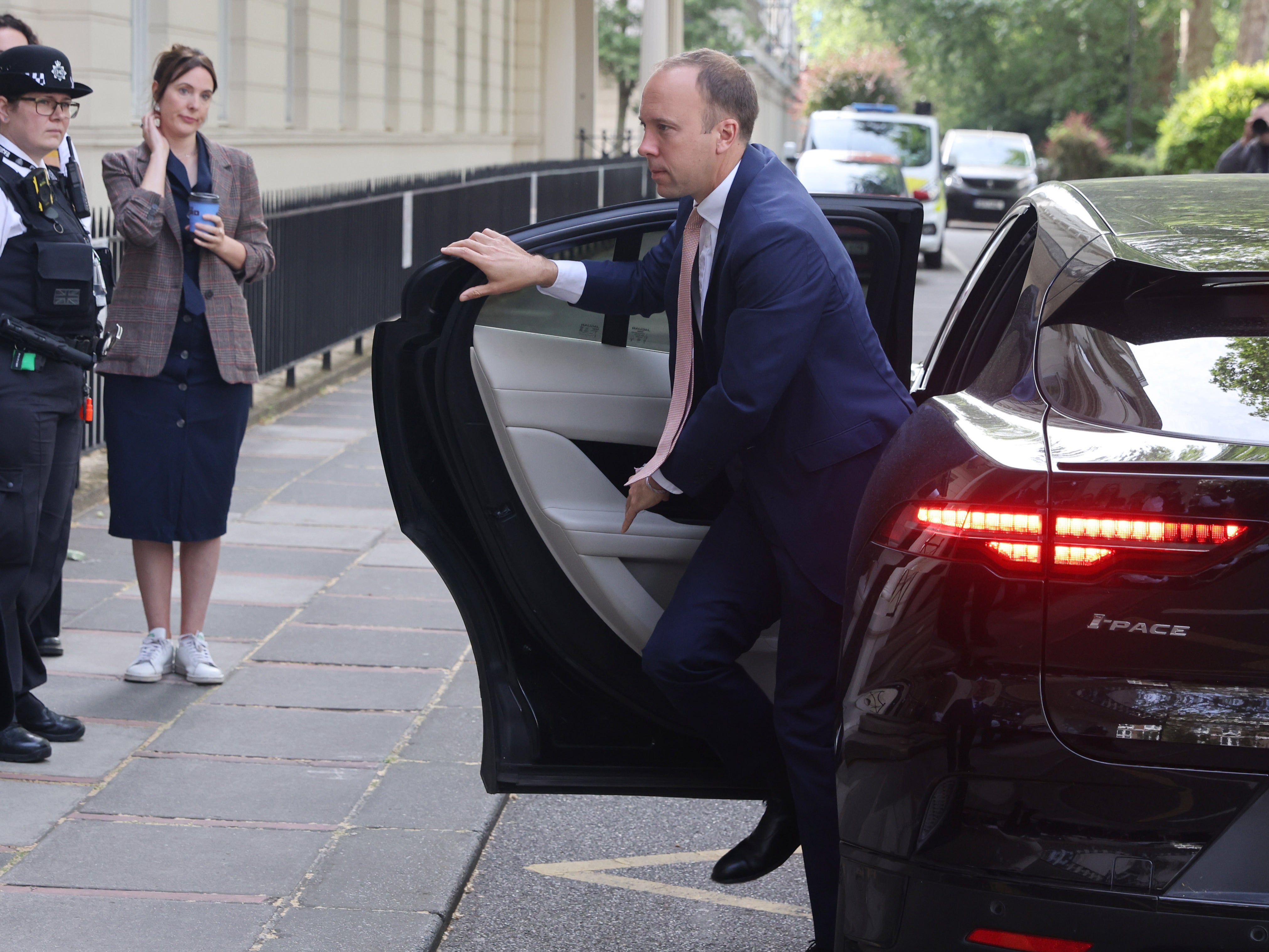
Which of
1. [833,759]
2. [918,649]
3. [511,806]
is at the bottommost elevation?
[511,806]

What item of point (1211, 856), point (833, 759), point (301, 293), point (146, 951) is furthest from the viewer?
point (301, 293)

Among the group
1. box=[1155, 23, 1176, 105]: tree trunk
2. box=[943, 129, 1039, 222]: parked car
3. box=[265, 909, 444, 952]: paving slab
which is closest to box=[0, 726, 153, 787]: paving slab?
box=[265, 909, 444, 952]: paving slab

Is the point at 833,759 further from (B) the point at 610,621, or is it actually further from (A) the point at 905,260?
(A) the point at 905,260

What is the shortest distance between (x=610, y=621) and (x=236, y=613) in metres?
2.82

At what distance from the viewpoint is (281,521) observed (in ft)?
24.1

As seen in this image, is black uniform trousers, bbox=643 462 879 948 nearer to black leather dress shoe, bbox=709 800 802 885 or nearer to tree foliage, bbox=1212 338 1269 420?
black leather dress shoe, bbox=709 800 802 885

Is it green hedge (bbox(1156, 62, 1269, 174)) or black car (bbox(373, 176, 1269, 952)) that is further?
green hedge (bbox(1156, 62, 1269, 174))

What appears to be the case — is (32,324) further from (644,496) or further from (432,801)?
(644,496)

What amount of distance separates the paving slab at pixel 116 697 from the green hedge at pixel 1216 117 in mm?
21872

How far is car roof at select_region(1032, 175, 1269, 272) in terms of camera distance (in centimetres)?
258

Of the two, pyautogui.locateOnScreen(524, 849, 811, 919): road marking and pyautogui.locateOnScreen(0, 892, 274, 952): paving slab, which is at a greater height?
pyautogui.locateOnScreen(0, 892, 274, 952): paving slab

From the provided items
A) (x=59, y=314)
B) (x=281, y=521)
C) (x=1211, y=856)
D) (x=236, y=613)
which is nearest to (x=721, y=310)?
(x=1211, y=856)

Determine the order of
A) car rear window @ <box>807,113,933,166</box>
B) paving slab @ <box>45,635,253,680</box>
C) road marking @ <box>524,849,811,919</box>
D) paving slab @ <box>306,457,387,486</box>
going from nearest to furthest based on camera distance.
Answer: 1. road marking @ <box>524,849,811,919</box>
2. paving slab @ <box>45,635,253,680</box>
3. paving slab @ <box>306,457,387,486</box>
4. car rear window @ <box>807,113,933,166</box>

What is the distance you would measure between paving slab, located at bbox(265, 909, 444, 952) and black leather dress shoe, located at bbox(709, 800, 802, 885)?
0.64m
